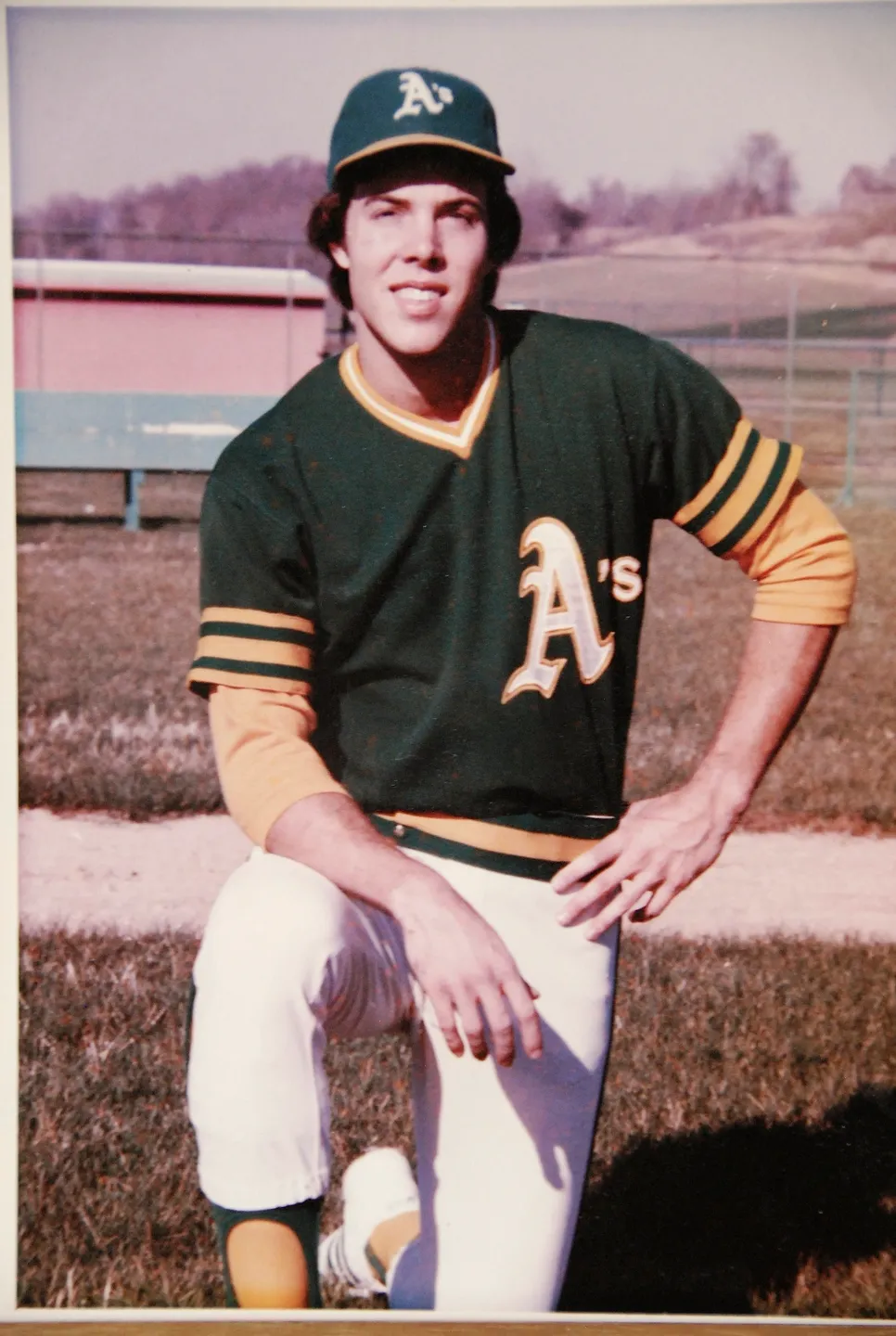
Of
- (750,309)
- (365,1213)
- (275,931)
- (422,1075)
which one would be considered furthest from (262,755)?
(750,309)

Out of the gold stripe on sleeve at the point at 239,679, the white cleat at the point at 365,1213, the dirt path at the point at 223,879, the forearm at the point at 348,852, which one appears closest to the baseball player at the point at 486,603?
the gold stripe on sleeve at the point at 239,679

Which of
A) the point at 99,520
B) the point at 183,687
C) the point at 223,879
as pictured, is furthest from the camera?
the point at 183,687

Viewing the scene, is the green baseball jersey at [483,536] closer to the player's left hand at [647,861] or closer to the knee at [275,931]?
the player's left hand at [647,861]

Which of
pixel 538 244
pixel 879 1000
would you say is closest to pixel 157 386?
pixel 538 244

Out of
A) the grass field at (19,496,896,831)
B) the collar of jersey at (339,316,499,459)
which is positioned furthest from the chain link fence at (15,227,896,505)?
the collar of jersey at (339,316,499,459)

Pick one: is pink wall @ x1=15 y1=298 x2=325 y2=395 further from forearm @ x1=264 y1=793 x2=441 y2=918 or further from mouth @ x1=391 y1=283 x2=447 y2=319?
forearm @ x1=264 y1=793 x2=441 y2=918

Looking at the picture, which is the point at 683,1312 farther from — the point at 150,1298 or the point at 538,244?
the point at 538,244

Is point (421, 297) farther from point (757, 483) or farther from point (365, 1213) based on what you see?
point (365, 1213)
